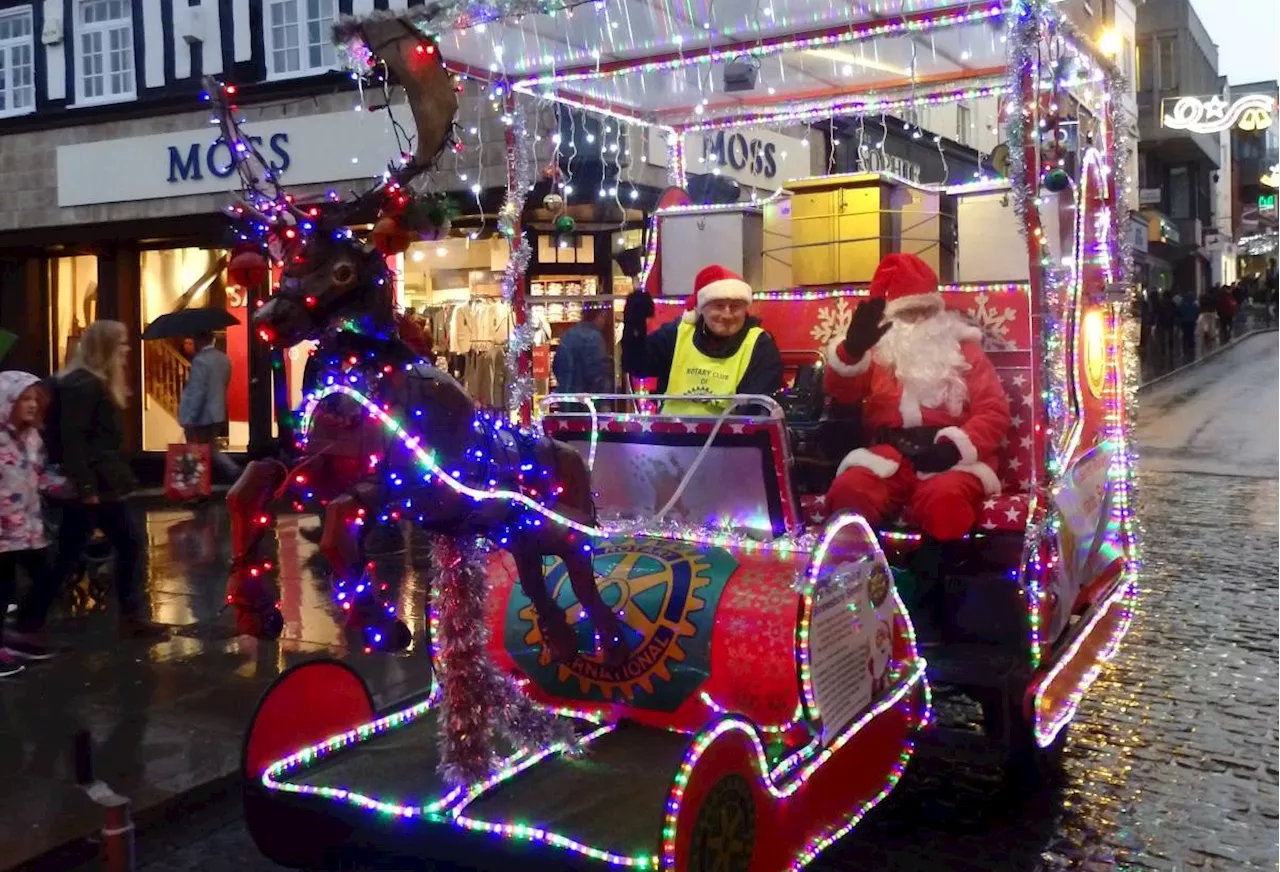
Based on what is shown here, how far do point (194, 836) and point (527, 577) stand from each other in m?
2.03

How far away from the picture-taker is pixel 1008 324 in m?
5.80

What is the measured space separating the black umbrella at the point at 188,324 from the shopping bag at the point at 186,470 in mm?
1216

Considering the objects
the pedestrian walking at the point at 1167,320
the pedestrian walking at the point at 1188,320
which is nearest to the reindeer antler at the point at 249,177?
the pedestrian walking at the point at 1188,320

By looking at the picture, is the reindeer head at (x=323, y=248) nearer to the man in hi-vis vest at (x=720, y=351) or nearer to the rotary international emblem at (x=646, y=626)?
the rotary international emblem at (x=646, y=626)

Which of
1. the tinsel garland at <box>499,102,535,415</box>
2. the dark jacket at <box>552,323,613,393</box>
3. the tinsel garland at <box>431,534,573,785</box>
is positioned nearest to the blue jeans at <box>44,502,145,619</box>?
the tinsel garland at <box>499,102,535,415</box>

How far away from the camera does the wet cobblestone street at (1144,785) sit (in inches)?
165

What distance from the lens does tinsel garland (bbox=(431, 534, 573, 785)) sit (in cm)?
341

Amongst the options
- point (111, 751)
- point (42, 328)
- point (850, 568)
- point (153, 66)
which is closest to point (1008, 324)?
point (850, 568)

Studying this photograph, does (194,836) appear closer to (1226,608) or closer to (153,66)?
(1226,608)

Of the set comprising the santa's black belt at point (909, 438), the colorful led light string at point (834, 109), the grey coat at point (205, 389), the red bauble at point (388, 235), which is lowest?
the santa's black belt at point (909, 438)

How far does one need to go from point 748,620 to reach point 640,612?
40 centimetres

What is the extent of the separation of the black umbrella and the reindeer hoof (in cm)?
861

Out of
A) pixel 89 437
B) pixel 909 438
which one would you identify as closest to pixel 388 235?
pixel 909 438

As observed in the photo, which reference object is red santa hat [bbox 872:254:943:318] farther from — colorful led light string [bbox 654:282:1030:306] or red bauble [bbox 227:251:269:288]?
red bauble [bbox 227:251:269:288]
